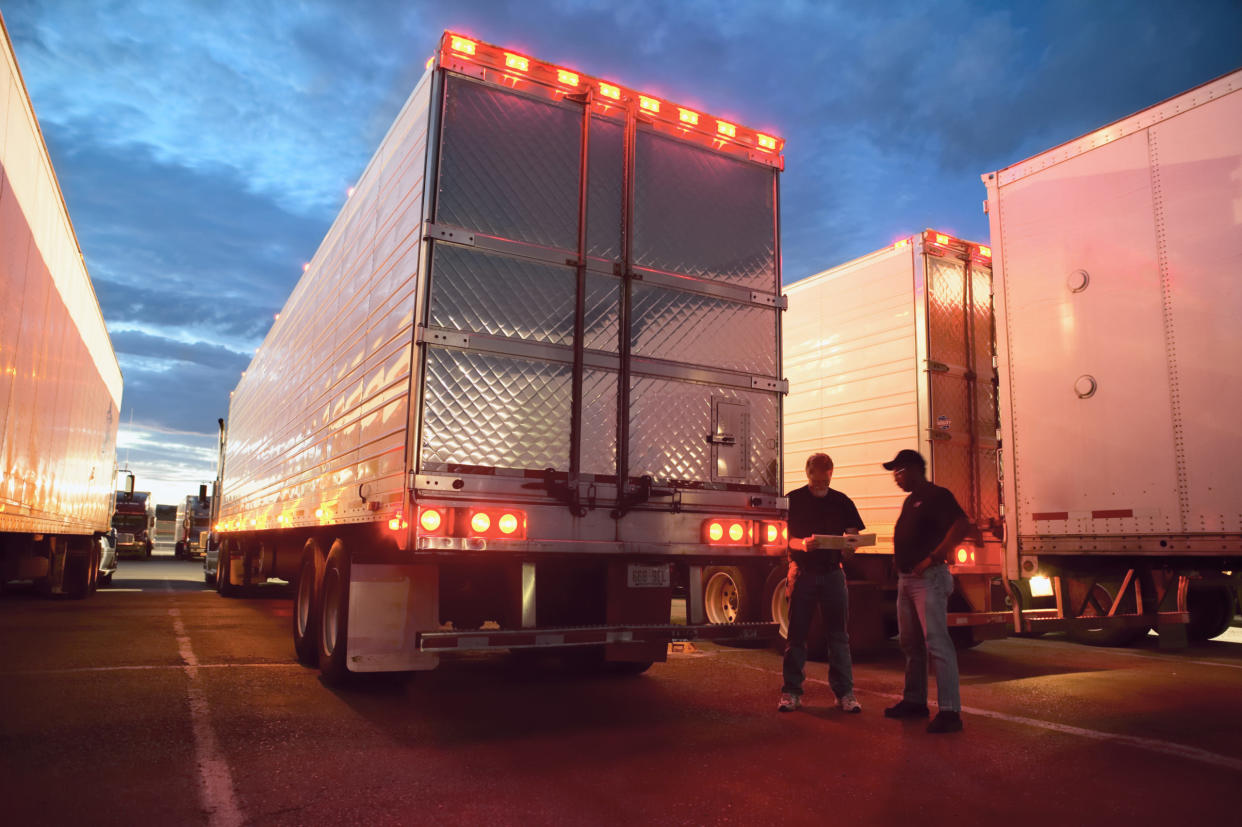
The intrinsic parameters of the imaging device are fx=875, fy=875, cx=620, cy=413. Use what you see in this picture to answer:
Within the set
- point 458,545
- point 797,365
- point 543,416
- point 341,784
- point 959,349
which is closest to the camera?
point 341,784

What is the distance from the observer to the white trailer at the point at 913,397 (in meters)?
8.51

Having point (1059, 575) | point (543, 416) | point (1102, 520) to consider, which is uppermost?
point (543, 416)

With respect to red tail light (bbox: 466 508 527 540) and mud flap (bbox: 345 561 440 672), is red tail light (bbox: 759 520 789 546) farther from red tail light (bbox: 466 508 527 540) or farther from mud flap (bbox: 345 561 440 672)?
mud flap (bbox: 345 561 440 672)

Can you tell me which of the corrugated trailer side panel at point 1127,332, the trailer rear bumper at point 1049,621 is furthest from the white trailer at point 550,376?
the corrugated trailer side panel at point 1127,332

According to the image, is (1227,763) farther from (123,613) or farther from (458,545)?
(123,613)

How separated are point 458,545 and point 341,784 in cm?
147

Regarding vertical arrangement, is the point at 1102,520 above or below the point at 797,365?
below

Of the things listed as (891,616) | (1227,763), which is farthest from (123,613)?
(1227,763)

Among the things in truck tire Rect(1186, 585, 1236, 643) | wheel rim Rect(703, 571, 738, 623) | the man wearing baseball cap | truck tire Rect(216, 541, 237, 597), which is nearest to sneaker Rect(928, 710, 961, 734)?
the man wearing baseball cap

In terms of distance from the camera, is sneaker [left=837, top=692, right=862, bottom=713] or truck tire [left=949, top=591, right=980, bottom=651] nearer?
sneaker [left=837, top=692, right=862, bottom=713]

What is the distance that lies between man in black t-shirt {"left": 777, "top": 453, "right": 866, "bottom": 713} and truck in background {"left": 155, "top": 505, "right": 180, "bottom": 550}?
2191 inches

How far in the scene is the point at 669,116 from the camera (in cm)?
651

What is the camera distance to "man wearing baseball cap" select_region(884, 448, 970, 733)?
5.22 meters

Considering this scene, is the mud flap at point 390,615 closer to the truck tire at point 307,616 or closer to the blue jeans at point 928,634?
the truck tire at point 307,616
